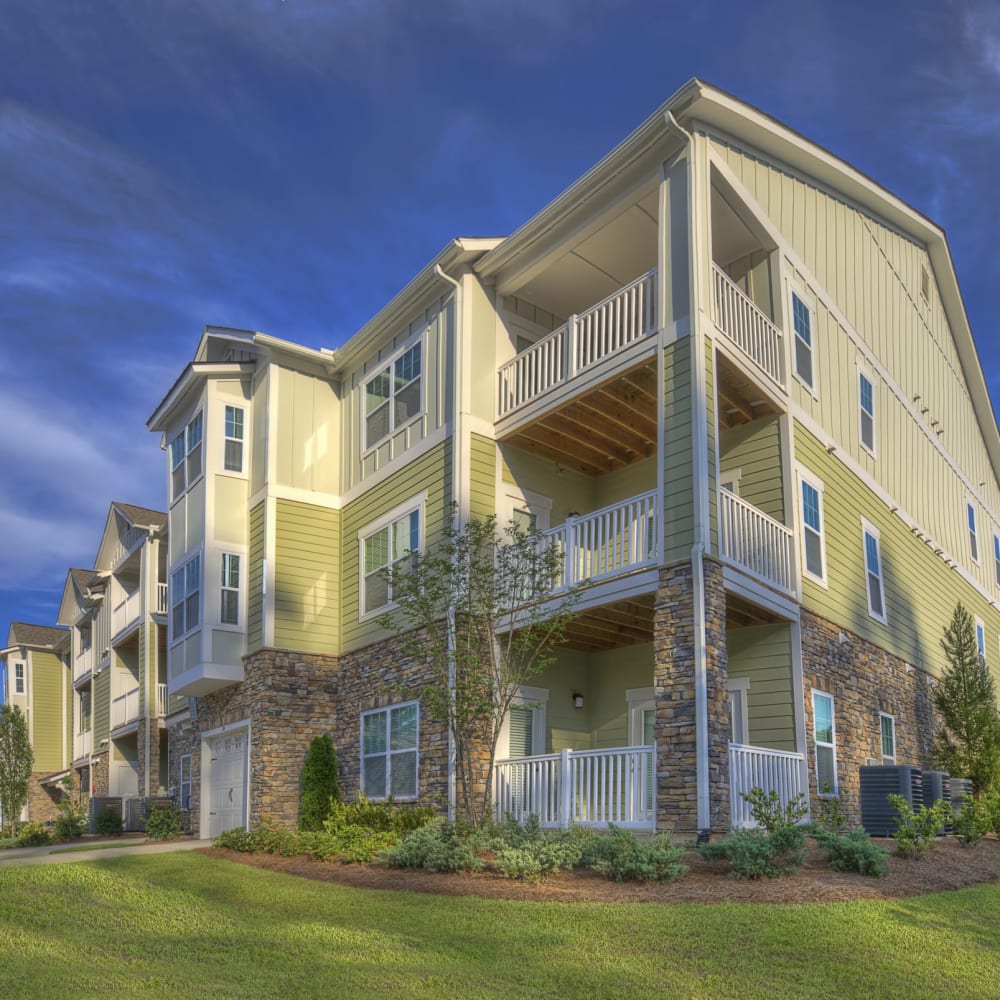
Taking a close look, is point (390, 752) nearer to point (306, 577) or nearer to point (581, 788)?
point (306, 577)

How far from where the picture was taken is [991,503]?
28.3 m

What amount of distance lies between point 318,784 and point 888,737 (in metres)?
9.92

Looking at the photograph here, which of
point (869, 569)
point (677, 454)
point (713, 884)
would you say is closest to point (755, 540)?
point (677, 454)

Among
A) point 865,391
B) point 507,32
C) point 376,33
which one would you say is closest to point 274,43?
point 376,33

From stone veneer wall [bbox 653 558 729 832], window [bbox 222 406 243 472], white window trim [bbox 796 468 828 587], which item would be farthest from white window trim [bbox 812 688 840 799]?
window [bbox 222 406 243 472]

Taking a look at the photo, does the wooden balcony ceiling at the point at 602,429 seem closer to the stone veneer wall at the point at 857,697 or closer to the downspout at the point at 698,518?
the downspout at the point at 698,518

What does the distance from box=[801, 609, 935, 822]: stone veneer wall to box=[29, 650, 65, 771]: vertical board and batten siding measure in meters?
35.0

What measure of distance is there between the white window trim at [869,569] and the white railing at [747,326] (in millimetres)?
4304

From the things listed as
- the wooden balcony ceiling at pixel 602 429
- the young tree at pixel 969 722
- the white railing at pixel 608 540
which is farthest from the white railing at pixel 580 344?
the young tree at pixel 969 722

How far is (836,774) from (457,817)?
5.64m

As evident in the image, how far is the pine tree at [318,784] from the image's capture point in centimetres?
1731

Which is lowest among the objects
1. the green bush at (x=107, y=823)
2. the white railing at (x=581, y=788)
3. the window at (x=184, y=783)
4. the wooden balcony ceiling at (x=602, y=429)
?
the green bush at (x=107, y=823)

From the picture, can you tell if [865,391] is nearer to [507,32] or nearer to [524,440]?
[524,440]

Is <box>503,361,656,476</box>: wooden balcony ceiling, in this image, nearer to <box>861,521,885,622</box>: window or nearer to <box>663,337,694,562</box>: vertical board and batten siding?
<box>663,337,694,562</box>: vertical board and batten siding
